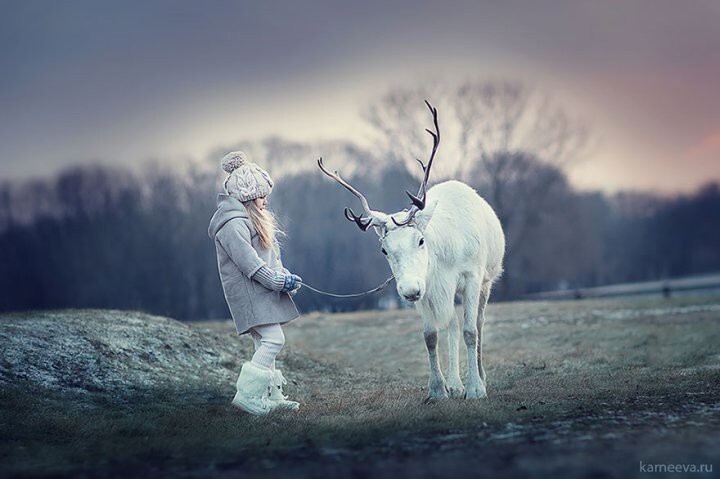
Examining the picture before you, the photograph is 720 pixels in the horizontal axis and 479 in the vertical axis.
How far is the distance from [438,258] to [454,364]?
1479 mm

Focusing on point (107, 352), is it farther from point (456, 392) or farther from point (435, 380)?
point (456, 392)

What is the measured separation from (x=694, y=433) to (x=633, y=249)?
86.6 m

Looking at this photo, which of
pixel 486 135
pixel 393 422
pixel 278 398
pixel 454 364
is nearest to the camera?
pixel 393 422

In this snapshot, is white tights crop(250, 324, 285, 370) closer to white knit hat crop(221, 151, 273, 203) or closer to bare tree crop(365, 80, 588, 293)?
white knit hat crop(221, 151, 273, 203)

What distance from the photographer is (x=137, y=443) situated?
806 cm

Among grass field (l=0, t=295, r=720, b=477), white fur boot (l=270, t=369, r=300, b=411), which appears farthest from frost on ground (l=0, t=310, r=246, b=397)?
white fur boot (l=270, t=369, r=300, b=411)

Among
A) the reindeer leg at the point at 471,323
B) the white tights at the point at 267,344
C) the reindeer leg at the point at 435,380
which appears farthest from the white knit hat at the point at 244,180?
the reindeer leg at the point at 471,323

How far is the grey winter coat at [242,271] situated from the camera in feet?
32.4

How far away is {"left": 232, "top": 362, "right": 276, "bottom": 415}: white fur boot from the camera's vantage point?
384 inches

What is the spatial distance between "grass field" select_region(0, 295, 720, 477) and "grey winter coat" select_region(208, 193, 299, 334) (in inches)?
47.2

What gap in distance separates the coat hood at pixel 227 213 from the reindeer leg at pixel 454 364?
10.9ft

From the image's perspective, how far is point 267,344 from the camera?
32.8 ft

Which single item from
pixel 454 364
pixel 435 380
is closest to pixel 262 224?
pixel 435 380

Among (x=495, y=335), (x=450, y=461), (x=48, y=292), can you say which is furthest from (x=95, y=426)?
(x=48, y=292)
